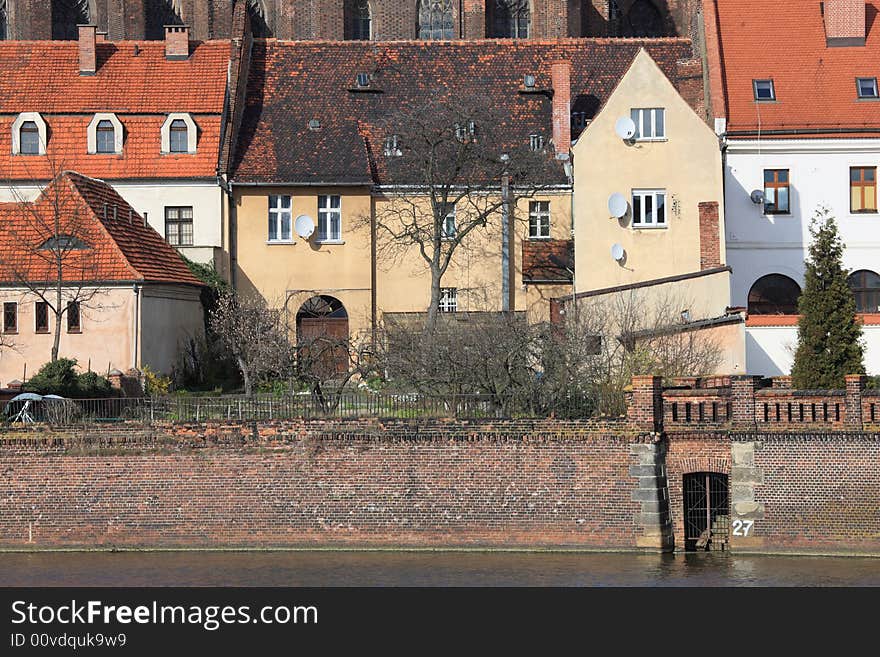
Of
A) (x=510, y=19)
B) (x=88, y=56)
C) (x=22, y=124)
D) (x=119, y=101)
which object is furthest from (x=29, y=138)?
(x=510, y=19)

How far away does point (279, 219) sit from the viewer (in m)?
52.1

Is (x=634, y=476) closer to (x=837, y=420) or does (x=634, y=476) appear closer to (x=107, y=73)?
(x=837, y=420)

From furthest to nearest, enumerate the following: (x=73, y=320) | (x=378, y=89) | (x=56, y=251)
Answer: (x=378, y=89)
(x=73, y=320)
(x=56, y=251)

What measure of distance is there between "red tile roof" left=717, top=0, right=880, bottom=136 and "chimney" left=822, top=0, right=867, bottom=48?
189 millimetres

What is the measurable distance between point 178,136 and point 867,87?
19887mm

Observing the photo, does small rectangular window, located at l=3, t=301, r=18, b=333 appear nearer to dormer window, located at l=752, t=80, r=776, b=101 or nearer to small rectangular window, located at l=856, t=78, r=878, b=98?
dormer window, located at l=752, t=80, r=776, b=101

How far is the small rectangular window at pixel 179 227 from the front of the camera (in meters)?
52.2

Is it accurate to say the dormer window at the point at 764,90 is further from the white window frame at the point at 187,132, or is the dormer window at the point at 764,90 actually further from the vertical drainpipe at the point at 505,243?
the white window frame at the point at 187,132

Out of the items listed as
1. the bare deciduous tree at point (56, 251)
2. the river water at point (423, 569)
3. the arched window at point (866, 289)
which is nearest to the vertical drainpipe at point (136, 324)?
the bare deciduous tree at point (56, 251)

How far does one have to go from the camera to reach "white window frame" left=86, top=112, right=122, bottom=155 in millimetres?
52719

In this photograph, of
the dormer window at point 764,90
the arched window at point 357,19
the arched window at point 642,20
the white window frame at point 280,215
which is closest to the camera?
the dormer window at point 764,90

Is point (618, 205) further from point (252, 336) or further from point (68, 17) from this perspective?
point (68, 17)

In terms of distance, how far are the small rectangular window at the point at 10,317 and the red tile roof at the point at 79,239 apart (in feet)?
2.32

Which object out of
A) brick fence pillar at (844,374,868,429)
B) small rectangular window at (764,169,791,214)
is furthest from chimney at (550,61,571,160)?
brick fence pillar at (844,374,868,429)
